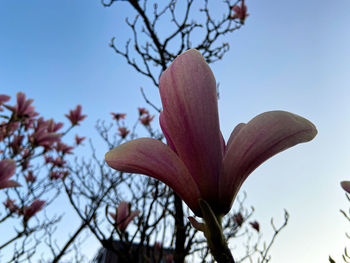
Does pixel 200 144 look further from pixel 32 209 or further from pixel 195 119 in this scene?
pixel 32 209

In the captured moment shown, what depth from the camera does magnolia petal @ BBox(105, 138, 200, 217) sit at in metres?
0.47

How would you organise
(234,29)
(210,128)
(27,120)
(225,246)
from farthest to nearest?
(234,29), (27,120), (210,128), (225,246)

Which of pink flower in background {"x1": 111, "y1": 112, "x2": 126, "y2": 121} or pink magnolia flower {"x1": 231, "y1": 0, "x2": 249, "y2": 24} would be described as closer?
pink magnolia flower {"x1": 231, "y1": 0, "x2": 249, "y2": 24}

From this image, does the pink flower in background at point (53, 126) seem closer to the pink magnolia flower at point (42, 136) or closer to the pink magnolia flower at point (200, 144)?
the pink magnolia flower at point (42, 136)

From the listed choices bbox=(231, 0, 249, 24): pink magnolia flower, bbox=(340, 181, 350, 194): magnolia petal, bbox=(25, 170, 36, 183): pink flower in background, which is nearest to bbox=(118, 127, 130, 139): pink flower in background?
bbox=(25, 170, 36, 183): pink flower in background

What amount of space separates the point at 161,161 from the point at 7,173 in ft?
4.47

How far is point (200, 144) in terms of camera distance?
474 millimetres

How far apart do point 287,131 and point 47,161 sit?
146 inches

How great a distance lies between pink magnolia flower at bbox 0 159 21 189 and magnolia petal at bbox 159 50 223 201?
130 centimetres

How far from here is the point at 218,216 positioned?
0.45m

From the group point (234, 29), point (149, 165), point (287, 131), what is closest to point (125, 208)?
point (149, 165)

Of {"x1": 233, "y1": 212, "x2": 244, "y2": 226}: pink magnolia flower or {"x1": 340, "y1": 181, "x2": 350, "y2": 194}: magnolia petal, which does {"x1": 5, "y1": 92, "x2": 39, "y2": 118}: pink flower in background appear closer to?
{"x1": 340, "y1": 181, "x2": 350, "y2": 194}: magnolia petal

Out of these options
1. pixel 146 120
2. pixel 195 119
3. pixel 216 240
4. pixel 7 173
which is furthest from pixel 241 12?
pixel 216 240

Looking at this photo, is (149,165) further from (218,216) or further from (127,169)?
(218,216)
